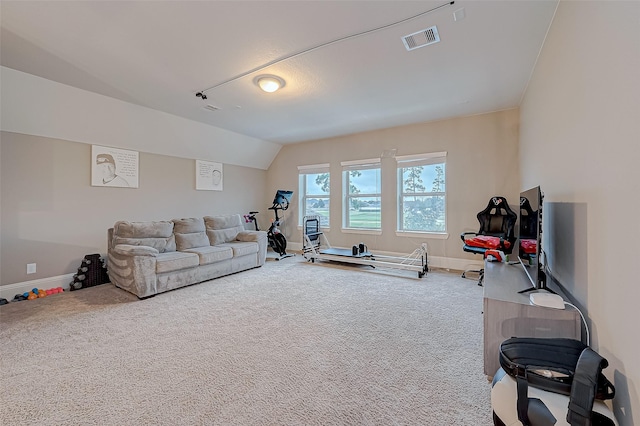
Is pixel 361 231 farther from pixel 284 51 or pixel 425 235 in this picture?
pixel 284 51

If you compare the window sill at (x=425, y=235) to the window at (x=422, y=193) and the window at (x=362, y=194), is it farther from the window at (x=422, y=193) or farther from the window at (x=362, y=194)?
the window at (x=362, y=194)

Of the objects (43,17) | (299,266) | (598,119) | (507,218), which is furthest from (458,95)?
(43,17)

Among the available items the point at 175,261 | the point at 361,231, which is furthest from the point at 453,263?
the point at 175,261

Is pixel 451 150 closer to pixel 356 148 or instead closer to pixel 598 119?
pixel 356 148

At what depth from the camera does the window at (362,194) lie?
19.3 ft

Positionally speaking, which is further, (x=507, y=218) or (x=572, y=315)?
(x=507, y=218)

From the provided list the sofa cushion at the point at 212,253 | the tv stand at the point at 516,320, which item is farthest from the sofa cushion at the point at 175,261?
the tv stand at the point at 516,320

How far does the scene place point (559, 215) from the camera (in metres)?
2.18

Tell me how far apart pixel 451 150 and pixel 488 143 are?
1.91 feet

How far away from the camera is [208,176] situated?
6.06 meters

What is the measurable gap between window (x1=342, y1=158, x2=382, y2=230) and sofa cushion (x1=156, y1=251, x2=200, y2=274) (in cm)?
343

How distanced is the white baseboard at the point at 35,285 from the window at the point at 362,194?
504cm

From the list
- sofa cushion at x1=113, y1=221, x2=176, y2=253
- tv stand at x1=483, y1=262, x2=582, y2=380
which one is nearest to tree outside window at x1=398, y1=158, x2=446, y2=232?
tv stand at x1=483, y1=262, x2=582, y2=380

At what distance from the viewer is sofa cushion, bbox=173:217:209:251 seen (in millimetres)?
4492
